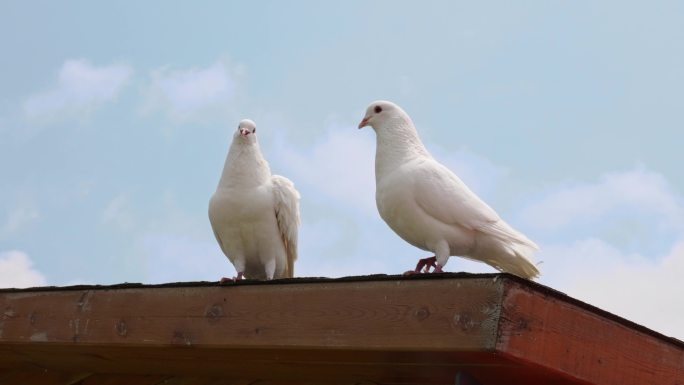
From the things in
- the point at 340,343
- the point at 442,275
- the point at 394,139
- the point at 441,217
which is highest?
the point at 394,139

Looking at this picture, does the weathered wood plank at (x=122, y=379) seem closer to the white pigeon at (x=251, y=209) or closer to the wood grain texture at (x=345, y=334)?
the wood grain texture at (x=345, y=334)

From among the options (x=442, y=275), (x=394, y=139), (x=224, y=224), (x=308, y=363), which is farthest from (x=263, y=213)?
(x=442, y=275)

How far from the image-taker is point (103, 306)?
12.3 ft

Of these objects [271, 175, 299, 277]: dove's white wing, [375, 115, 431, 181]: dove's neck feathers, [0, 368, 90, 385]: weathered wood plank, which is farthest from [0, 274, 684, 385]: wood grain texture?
[271, 175, 299, 277]: dove's white wing

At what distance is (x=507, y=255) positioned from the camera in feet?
16.8

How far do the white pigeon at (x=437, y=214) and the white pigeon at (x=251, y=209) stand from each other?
98cm

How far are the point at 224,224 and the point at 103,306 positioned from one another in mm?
2262

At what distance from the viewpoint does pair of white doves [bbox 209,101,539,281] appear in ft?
16.2

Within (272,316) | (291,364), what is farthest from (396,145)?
(272,316)

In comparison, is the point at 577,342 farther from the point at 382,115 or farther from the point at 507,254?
the point at 382,115

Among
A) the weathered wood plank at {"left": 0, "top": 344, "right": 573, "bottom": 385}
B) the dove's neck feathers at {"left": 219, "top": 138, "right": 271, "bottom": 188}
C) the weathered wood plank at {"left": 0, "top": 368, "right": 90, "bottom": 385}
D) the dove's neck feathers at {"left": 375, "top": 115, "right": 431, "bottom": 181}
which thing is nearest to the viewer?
the weathered wood plank at {"left": 0, "top": 344, "right": 573, "bottom": 385}

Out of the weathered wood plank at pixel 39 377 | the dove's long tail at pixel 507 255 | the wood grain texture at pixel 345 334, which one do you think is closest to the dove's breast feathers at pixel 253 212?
the dove's long tail at pixel 507 255

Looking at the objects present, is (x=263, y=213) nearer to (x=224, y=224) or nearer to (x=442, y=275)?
(x=224, y=224)

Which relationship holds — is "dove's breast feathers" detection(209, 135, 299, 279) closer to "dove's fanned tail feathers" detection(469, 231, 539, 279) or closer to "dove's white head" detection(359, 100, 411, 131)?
"dove's white head" detection(359, 100, 411, 131)
